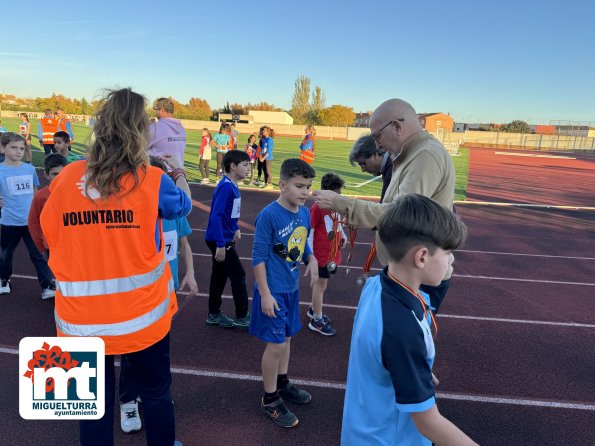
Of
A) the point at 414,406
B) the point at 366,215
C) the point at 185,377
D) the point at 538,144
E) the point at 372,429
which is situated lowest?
the point at 185,377

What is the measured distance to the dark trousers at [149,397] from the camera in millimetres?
2088

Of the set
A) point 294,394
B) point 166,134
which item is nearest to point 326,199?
point 294,394

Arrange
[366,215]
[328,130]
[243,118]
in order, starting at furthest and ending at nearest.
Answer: [243,118] → [328,130] → [366,215]

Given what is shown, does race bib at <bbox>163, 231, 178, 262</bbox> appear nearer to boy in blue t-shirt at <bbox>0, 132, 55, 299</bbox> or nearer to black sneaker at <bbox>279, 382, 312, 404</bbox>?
black sneaker at <bbox>279, 382, 312, 404</bbox>

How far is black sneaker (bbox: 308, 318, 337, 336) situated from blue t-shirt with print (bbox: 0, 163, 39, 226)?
3.73 m

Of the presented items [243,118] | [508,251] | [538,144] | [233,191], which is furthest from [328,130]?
[233,191]

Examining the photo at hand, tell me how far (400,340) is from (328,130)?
6272 centimetres

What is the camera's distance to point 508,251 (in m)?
8.46

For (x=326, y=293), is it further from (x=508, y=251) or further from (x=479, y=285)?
(x=508, y=251)

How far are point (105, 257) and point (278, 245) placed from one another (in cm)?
133

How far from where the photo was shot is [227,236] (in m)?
4.34

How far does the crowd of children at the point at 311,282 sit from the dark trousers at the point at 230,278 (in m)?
0.01

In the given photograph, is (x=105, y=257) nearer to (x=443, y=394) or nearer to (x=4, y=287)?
(x=443, y=394)

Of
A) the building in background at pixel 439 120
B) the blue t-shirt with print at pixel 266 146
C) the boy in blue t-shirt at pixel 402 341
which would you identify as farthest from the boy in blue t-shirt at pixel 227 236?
the building in background at pixel 439 120
